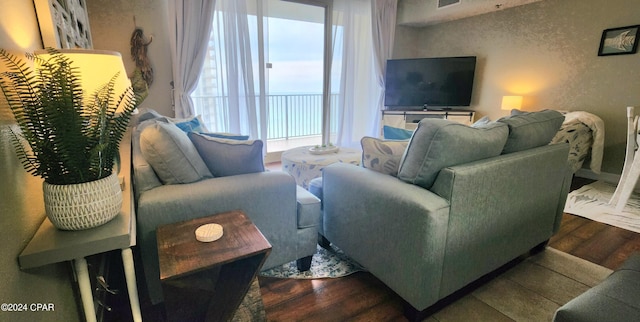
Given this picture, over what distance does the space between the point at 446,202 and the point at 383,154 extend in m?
0.47

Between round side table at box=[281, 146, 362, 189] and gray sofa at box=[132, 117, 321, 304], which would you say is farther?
round side table at box=[281, 146, 362, 189]

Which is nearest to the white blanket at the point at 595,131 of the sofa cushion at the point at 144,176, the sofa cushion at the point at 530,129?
the sofa cushion at the point at 530,129

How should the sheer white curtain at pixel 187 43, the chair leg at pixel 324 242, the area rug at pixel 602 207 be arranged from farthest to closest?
the sheer white curtain at pixel 187 43 < the area rug at pixel 602 207 < the chair leg at pixel 324 242

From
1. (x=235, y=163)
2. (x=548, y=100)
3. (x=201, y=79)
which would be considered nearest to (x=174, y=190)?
(x=235, y=163)

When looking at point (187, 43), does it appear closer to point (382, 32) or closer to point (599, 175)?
point (382, 32)

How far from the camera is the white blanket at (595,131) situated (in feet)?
10.6

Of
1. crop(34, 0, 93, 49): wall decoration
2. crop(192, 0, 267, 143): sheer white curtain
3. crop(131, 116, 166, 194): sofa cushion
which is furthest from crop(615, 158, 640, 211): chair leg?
crop(34, 0, 93, 49): wall decoration

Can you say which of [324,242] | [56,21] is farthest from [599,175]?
[56,21]

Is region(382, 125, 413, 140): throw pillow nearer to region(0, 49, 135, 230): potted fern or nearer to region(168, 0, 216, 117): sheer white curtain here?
region(0, 49, 135, 230): potted fern

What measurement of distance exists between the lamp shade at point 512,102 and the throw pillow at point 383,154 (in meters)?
3.23

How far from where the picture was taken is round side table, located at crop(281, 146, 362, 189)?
8.72ft

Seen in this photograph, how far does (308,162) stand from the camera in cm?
268

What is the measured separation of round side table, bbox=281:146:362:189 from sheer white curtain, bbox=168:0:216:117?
1570mm

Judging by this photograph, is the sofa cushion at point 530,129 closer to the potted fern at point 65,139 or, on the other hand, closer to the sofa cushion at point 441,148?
the sofa cushion at point 441,148
